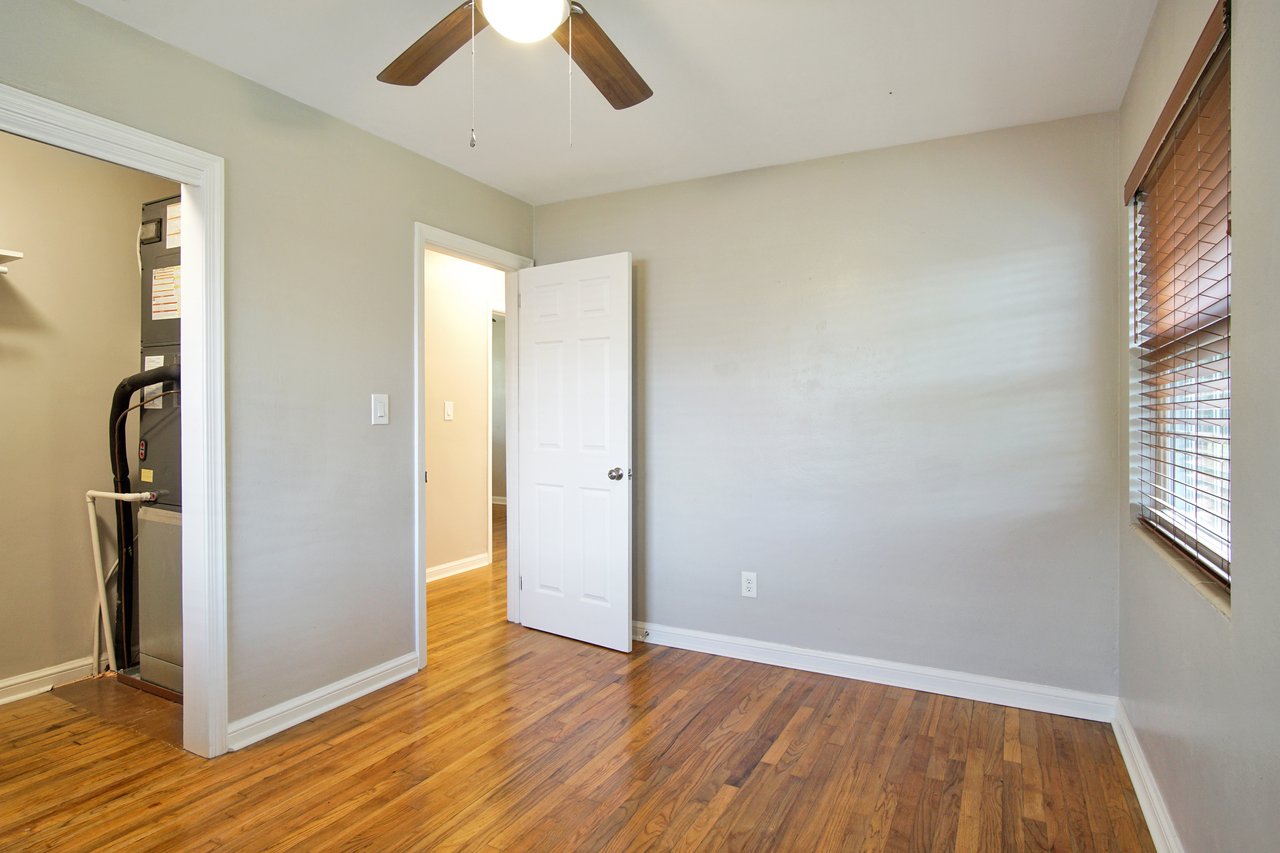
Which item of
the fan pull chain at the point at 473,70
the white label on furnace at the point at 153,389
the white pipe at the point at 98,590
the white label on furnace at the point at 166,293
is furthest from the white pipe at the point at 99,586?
the fan pull chain at the point at 473,70

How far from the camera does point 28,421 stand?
279 centimetres

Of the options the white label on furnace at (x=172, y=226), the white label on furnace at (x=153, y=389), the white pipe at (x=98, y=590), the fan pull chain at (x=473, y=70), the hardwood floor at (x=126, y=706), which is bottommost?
the hardwood floor at (x=126, y=706)

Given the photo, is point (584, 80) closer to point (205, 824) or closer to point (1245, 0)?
point (1245, 0)

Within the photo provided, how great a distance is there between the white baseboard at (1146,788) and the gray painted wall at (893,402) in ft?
0.78

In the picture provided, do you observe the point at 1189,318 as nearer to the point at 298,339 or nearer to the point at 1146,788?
the point at 1146,788

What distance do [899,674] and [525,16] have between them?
2853 millimetres

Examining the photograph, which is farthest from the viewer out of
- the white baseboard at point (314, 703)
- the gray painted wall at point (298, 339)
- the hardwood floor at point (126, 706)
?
the hardwood floor at point (126, 706)

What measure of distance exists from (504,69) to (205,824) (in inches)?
100

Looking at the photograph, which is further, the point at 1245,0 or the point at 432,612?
the point at 432,612

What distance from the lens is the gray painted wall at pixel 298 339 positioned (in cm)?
209

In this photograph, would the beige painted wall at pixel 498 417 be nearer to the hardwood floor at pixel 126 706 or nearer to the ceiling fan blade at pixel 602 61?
the hardwood floor at pixel 126 706

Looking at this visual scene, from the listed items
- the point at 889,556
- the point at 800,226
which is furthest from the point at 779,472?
the point at 800,226

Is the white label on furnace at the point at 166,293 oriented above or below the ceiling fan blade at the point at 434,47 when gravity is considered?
below

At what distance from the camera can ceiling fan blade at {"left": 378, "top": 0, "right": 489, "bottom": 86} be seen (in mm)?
1596
